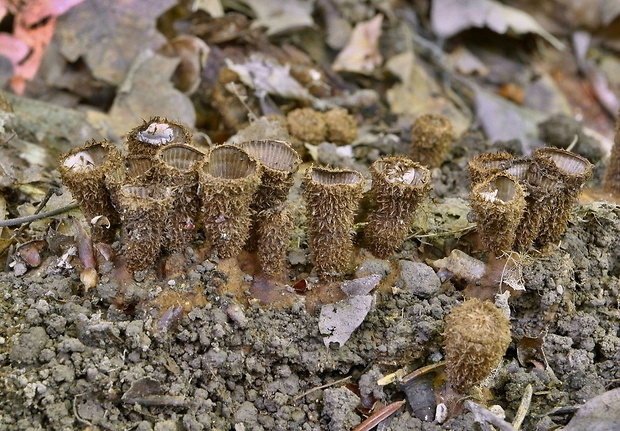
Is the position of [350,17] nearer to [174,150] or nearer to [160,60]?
[160,60]

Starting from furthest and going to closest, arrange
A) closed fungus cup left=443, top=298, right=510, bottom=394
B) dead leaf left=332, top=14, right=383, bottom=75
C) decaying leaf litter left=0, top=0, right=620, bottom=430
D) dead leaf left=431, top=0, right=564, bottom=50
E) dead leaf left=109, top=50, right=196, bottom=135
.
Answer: dead leaf left=431, top=0, right=564, bottom=50, dead leaf left=332, top=14, right=383, bottom=75, dead leaf left=109, top=50, right=196, bottom=135, decaying leaf litter left=0, top=0, right=620, bottom=430, closed fungus cup left=443, top=298, right=510, bottom=394

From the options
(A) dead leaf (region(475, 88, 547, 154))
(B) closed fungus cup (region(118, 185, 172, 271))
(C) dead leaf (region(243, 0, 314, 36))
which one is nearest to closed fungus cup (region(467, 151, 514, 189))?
(B) closed fungus cup (region(118, 185, 172, 271))

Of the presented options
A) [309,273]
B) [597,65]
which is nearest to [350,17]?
[597,65]

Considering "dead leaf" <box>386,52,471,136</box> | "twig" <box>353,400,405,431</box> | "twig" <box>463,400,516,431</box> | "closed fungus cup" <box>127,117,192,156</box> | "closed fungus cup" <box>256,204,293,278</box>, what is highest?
"closed fungus cup" <box>127,117,192,156</box>

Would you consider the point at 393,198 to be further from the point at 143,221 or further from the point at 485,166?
the point at 143,221

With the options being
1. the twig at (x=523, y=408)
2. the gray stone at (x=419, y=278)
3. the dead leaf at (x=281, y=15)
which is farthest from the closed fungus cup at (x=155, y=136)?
the dead leaf at (x=281, y=15)

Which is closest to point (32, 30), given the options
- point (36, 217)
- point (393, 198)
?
point (36, 217)

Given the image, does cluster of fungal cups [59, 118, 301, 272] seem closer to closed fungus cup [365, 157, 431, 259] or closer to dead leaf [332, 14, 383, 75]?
closed fungus cup [365, 157, 431, 259]
